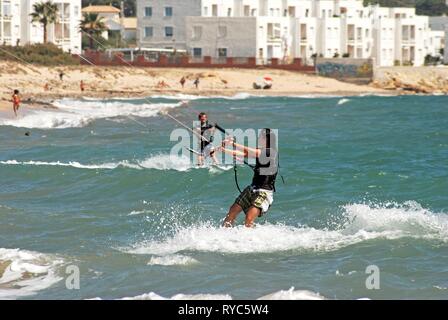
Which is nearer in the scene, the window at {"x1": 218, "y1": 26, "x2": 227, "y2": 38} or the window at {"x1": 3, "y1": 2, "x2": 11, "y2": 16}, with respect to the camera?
the window at {"x1": 3, "y1": 2, "x2": 11, "y2": 16}

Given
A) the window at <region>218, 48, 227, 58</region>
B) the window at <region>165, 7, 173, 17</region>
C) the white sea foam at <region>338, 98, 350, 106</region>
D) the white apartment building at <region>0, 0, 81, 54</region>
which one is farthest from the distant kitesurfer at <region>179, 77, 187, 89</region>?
the window at <region>165, 7, 173, 17</region>

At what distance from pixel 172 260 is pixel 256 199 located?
4.67 ft

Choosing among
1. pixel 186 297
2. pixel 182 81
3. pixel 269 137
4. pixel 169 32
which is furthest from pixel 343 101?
pixel 186 297

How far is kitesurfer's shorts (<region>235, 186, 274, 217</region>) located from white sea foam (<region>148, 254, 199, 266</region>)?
1087mm

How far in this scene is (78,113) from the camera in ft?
164

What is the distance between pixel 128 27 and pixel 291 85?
131 feet

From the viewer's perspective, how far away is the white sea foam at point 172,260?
15.2m

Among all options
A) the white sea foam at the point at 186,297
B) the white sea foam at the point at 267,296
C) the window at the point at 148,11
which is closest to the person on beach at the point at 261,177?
the white sea foam at the point at 267,296

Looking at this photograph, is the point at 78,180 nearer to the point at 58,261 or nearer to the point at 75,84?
the point at 58,261

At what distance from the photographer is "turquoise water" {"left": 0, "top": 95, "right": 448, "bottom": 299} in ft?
46.6

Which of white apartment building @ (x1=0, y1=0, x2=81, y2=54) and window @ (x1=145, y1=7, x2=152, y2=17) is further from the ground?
window @ (x1=145, y1=7, x2=152, y2=17)

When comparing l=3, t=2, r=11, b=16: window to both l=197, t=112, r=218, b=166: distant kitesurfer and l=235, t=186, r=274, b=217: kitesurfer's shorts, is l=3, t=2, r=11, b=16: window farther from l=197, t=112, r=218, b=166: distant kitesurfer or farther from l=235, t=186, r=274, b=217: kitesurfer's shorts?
l=235, t=186, r=274, b=217: kitesurfer's shorts

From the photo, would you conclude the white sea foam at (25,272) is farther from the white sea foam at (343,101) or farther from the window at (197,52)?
the window at (197,52)

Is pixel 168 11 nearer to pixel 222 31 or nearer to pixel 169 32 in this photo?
pixel 169 32
